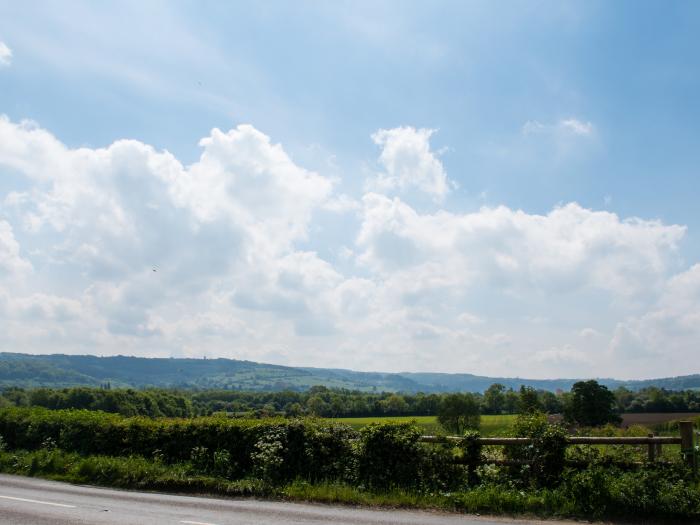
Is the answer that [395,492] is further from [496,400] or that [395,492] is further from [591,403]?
[496,400]

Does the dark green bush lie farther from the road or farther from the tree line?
the tree line

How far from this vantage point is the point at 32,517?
11484mm

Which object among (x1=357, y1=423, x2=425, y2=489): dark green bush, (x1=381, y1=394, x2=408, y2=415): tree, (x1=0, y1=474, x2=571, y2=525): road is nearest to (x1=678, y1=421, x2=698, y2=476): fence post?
(x1=0, y1=474, x2=571, y2=525): road

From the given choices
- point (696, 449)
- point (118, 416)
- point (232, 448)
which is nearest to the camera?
point (696, 449)

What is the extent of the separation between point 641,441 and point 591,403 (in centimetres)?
5344

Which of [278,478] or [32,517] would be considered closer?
[32,517]

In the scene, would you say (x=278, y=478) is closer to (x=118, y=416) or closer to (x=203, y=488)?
(x=203, y=488)

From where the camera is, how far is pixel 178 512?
39.3 ft

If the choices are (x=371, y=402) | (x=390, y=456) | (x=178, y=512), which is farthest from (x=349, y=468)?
(x=371, y=402)

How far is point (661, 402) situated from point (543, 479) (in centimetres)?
9498

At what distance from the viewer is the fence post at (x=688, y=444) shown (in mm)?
12477

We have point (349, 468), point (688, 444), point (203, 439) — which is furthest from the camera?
point (203, 439)

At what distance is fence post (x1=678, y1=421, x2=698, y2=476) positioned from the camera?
40.9ft

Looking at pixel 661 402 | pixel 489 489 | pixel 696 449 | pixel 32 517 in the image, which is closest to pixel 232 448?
pixel 32 517
